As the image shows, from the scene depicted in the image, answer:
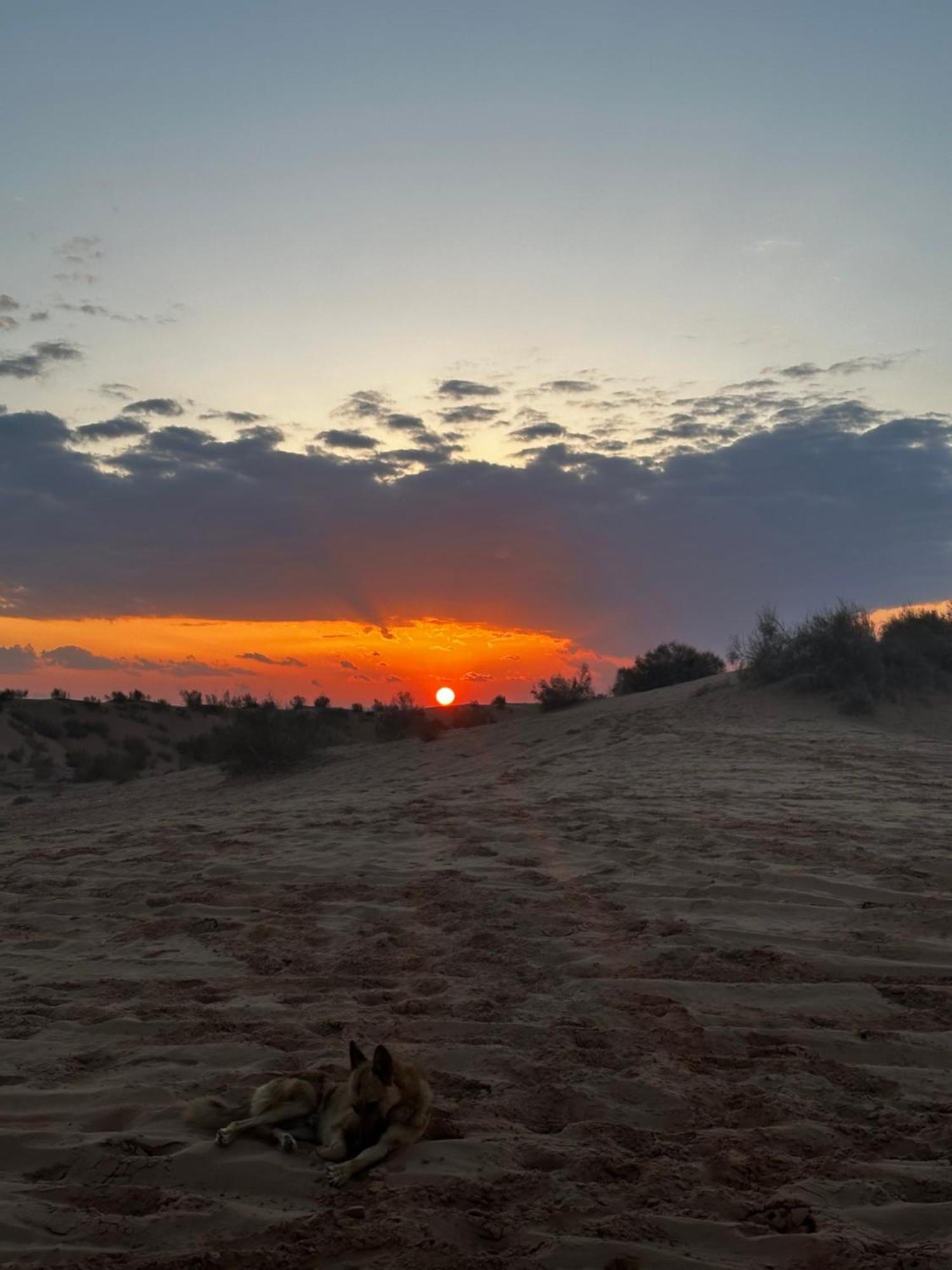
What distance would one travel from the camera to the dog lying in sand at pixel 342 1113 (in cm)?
356

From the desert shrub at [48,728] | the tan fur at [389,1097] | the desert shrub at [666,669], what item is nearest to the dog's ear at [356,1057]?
the tan fur at [389,1097]

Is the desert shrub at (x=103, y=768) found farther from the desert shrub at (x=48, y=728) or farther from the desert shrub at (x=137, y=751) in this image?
the desert shrub at (x=48, y=728)

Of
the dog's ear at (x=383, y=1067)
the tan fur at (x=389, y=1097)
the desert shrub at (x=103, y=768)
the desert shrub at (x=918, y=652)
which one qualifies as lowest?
the tan fur at (x=389, y=1097)

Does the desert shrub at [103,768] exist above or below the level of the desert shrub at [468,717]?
→ below

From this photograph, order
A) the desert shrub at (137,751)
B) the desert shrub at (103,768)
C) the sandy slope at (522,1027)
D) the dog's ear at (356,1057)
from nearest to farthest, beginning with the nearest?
the sandy slope at (522,1027) < the dog's ear at (356,1057) < the desert shrub at (103,768) < the desert shrub at (137,751)

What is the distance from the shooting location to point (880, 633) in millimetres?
18734

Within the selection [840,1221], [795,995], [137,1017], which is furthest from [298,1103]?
[795,995]

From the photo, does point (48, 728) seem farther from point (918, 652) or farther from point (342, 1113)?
point (342, 1113)

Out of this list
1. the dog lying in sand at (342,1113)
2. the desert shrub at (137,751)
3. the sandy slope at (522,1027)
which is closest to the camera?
the sandy slope at (522,1027)

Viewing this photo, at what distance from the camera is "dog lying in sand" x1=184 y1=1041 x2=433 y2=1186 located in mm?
3561

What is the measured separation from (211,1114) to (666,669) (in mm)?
21532

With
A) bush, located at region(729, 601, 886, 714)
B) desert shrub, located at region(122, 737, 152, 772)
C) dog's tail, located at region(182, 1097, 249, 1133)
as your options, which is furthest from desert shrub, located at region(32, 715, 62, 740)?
dog's tail, located at region(182, 1097, 249, 1133)

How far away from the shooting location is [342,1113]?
3643 mm

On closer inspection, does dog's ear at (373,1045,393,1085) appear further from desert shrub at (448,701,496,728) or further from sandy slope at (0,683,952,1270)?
desert shrub at (448,701,496,728)
